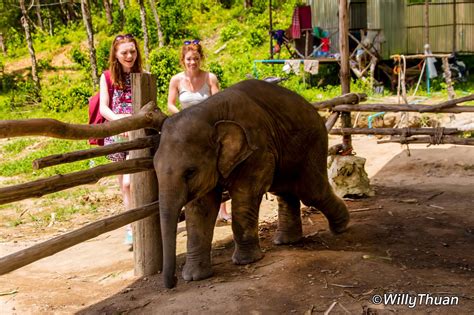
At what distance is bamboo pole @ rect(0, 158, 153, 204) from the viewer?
370 centimetres

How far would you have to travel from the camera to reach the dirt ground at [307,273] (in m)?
3.97

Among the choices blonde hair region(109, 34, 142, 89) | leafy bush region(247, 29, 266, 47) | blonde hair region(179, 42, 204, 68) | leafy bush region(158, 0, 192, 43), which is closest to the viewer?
blonde hair region(109, 34, 142, 89)

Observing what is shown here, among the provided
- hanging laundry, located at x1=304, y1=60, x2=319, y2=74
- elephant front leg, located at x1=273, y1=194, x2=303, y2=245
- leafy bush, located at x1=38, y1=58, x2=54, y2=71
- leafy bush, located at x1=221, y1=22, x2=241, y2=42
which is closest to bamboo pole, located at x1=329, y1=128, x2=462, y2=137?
elephant front leg, located at x1=273, y1=194, x2=303, y2=245

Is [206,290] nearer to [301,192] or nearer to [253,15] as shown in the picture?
[301,192]

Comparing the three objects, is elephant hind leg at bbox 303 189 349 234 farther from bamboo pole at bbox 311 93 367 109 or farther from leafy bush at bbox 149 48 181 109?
leafy bush at bbox 149 48 181 109

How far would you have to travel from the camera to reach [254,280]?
4.36 metres

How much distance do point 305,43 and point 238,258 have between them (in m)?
14.0

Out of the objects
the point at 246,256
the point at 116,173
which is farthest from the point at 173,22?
the point at 116,173

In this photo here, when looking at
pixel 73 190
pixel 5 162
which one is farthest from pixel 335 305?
pixel 5 162

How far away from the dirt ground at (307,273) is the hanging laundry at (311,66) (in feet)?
28.9

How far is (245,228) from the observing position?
4.74m

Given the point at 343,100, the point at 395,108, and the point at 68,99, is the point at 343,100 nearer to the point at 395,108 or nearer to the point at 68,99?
the point at 395,108

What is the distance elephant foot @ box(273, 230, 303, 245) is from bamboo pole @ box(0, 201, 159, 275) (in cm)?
126

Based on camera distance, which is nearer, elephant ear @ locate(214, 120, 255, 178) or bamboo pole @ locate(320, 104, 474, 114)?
elephant ear @ locate(214, 120, 255, 178)
